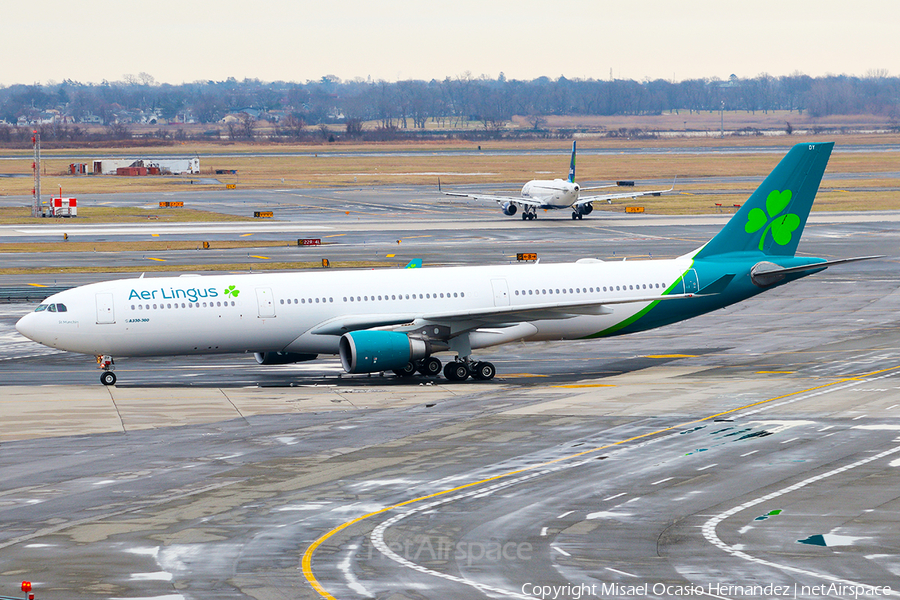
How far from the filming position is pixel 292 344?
43406 millimetres

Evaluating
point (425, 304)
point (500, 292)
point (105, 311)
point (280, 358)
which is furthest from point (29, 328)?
point (500, 292)

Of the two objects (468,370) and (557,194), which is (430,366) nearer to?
(468,370)

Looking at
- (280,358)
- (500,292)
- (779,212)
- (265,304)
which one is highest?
(779,212)

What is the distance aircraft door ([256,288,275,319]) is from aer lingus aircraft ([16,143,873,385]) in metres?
0.04

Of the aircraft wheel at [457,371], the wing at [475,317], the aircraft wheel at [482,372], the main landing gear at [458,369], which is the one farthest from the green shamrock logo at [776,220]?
the aircraft wheel at [457,371]

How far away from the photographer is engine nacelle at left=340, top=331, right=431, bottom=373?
134 feet

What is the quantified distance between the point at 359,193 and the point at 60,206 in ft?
145

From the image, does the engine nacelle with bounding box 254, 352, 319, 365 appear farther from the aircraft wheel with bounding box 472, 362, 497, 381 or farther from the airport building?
the airport building

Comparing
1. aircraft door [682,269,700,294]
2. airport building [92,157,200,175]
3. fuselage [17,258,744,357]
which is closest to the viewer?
fuselage [17,258,744,357]

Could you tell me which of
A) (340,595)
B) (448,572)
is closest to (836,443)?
(448,572)

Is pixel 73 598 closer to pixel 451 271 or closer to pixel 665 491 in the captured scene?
pixel 665 491

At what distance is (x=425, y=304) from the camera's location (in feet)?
145

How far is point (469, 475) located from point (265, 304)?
16367 millimetres

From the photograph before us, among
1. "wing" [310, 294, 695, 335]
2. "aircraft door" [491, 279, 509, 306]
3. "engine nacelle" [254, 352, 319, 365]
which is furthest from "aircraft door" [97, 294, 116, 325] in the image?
"aircraft door" [491, 279, 509, 306]
